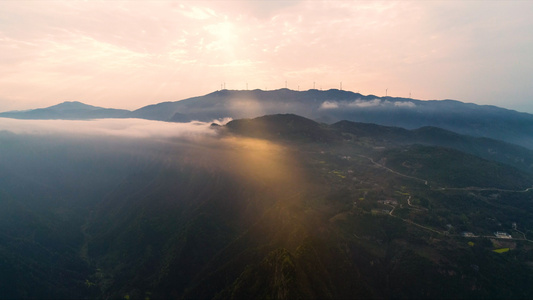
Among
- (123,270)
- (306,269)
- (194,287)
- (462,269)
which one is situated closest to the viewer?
(306,269)

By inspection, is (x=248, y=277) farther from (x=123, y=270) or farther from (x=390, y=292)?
(x=123, y=270)

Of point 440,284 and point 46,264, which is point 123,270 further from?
point 440,284

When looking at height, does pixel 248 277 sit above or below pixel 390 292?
above

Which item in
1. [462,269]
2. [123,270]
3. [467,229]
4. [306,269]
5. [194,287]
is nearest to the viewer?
[306,269]

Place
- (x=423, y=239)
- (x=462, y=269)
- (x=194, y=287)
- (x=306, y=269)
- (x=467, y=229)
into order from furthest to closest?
1. (x=467, y=229)
2. (x=423, y=239)
3. (x=194, y=287)
4. (x=462, y=269)
5. (x=306, y=269)

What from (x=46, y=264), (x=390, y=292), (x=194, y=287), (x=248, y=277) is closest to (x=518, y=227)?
(x=390, y=292)

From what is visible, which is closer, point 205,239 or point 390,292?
point 390,292

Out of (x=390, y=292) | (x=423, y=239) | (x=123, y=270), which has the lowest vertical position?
(x=123, y=270)

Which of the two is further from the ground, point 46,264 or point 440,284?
point 440,284

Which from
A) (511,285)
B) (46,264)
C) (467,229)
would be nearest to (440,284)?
(511,285)

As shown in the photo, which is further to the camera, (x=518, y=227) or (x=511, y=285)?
(x=518, y=227)
